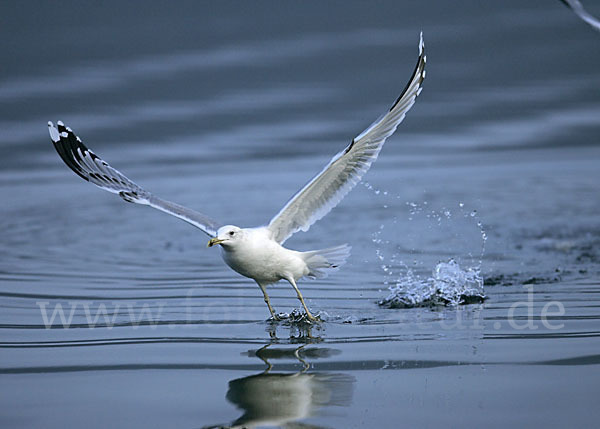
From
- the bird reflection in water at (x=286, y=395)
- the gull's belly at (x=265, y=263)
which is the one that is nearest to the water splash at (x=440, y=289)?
the gull's belly at (x=265, y=263)

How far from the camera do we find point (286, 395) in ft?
18.7

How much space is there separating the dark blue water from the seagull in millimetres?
350

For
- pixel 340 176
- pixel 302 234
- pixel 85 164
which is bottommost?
pixel 302 234

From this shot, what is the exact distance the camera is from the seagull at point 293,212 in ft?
25.6

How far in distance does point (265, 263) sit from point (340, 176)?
100 centimetres

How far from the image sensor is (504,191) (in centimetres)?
1248

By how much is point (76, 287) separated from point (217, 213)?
3.20 metres

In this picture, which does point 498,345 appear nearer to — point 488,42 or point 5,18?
point 488,42

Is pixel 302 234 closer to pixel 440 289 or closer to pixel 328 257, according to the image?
pixel 328 257

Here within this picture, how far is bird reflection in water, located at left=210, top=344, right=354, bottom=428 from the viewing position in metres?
5.32

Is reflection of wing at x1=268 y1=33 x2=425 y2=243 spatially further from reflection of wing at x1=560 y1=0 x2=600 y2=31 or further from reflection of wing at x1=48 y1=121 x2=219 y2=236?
reflection of wing at x1=560 y1=0 x2=600 y2=31

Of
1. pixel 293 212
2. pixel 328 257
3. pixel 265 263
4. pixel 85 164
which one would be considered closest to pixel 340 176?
pixel 293 212

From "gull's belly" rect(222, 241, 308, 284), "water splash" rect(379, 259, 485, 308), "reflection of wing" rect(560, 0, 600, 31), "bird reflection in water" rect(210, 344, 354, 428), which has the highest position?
"reflection of wing" rect(560, 0, 600, 31)

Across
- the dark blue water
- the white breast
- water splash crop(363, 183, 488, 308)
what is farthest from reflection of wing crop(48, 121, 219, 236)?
water splash crop(363, 183, 488, 308)
